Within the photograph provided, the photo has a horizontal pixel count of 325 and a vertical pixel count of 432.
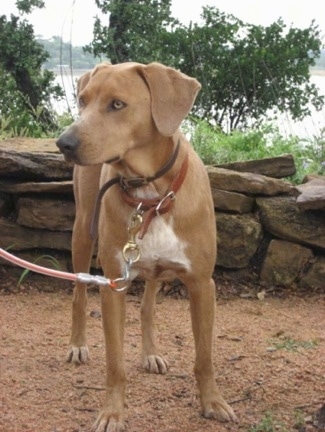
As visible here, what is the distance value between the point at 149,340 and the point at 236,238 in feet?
5.00

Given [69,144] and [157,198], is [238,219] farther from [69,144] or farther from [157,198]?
[69,144]

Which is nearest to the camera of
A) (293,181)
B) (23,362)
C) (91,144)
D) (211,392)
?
(91,144)

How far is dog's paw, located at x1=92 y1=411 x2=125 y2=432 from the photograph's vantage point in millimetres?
3883

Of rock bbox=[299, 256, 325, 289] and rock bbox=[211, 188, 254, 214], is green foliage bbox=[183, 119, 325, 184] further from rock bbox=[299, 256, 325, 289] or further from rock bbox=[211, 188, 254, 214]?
rock bbox=[299, 256, 325, 289]

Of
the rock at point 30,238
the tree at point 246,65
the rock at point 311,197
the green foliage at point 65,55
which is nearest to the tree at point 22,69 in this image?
the green foliage at point 65,55

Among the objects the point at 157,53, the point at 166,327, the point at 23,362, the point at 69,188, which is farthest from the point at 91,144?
the point at 157,53

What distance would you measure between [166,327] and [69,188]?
1.33 m

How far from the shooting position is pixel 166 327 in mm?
5453

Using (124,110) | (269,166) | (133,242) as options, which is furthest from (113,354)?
(269,166)

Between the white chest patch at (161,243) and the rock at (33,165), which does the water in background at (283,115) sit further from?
the white chest patch at (161,243)

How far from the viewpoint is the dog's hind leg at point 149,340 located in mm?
4680

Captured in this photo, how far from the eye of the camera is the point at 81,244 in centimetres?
491

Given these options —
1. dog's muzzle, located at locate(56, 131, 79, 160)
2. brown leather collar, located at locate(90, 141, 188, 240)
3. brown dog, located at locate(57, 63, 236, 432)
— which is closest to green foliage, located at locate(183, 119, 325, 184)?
brown dog, located at locate(57, 63, 236, 432)

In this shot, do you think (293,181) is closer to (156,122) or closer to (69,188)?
(69,188)
